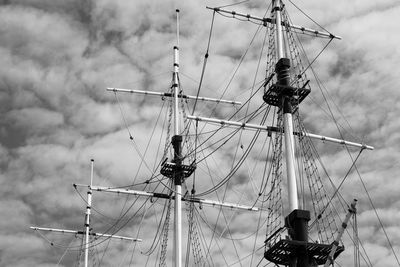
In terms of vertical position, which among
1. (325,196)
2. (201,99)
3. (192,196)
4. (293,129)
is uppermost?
(201,99)

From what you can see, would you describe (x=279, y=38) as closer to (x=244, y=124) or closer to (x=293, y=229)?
(x=244, y=124)

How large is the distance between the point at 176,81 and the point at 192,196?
9263 mm

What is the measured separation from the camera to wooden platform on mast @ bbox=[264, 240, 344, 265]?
27.3m

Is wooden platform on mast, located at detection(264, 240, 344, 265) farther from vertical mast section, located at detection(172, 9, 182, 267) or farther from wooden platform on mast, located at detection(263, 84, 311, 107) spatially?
vertical mast section, located at detection(172, 9, 182, 267)

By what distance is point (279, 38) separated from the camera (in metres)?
33.8

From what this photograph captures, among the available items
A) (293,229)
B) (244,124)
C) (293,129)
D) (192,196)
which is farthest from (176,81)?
(293,229)

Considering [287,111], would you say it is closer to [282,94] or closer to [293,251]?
[282,94]

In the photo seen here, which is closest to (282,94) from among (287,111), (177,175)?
(287,111)

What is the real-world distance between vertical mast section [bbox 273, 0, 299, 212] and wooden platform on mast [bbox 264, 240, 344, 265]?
1864mm

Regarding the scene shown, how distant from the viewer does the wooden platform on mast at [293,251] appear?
89.5 ft

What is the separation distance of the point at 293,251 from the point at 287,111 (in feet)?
24.5

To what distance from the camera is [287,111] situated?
32.1m

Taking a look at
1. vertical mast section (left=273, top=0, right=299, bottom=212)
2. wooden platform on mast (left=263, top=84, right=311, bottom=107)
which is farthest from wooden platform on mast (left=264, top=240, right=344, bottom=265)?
wooden platform on mast (left=263, top=84, right=311, bottom=107)

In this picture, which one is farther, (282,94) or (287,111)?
(282,94)
